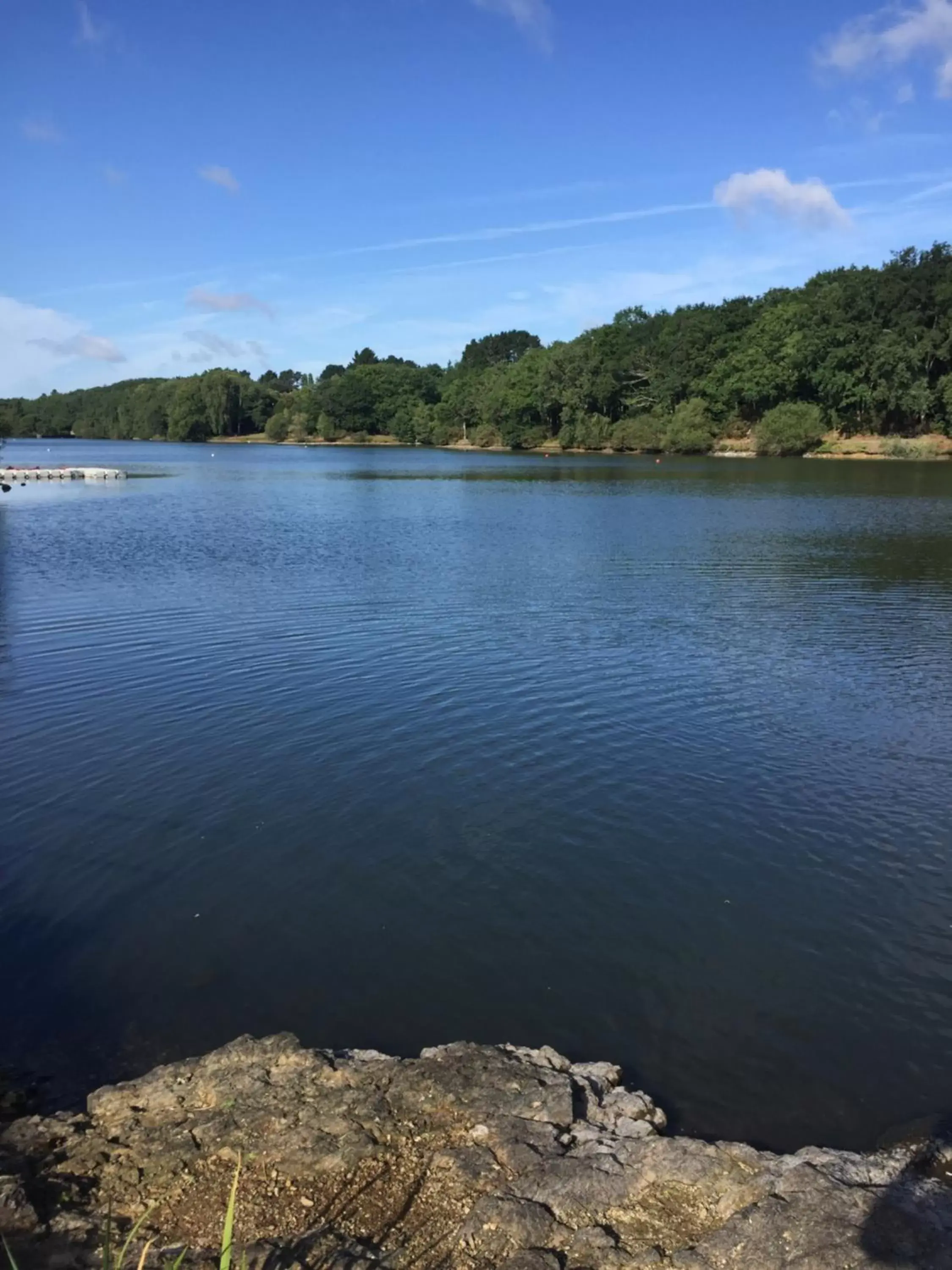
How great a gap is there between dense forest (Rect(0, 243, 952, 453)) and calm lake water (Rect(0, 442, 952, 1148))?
236 feet

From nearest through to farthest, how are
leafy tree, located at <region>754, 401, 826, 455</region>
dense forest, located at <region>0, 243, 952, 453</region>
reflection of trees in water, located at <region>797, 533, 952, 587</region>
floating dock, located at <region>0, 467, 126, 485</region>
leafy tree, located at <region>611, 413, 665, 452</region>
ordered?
reflection of trees in water, located at <region>797, 533, 952, 587</region>
floating dock, located at <region>0, 467, 126, 485</region>
dense forest, located at <region>0, 243, 952, 453</region>
leafy tree, located at <region>754, 401, 826, 455</region>
leafy tree, located at <region>611, 413, 665, 452</region>

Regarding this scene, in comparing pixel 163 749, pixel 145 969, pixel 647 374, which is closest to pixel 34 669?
pixel 163 749

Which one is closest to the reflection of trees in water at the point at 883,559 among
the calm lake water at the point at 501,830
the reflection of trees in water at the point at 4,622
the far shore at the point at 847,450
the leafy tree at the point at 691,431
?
the calm lake water at the point at 501,830

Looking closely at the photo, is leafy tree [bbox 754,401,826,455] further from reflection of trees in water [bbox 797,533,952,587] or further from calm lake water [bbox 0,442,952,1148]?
calm lake water [bbox 0,442,952,1148]

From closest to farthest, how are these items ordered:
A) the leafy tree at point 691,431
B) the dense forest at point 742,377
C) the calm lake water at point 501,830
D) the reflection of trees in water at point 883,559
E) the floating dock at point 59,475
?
the calm lake water at point 501,830, the reflection of trees in water at point 883,559, the floating dock at point 59,475, the dense forest at point 742,377, the leafy tree at point 691,431

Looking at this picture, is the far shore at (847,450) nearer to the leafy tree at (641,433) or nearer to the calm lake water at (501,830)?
the leafy tree at (641,433)

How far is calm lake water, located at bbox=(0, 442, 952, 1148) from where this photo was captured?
954cm

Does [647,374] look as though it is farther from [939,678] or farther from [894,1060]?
[894,1060]

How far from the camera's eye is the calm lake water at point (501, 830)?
9539 millimetres

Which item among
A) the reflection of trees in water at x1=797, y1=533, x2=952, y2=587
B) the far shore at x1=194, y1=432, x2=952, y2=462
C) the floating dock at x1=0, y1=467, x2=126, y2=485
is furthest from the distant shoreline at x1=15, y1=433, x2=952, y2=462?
the reflection of trees in water at x1=797, y1=533, x2=952, y2=587

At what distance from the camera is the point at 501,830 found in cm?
1373

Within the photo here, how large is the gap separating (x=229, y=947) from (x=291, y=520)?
4434cm

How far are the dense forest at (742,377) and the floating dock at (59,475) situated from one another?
A: 3.94 metres

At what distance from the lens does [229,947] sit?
11.0 meters
